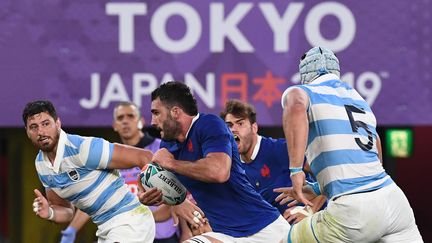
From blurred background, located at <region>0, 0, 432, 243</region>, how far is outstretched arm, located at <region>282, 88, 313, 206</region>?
176 inches

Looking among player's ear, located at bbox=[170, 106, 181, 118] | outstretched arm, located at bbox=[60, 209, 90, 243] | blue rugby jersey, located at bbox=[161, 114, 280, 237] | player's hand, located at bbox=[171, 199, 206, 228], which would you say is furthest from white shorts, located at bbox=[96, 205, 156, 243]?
outstretched arm, located at bbox=[60, 209, 90, 243]

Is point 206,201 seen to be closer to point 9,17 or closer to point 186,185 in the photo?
point 186,185

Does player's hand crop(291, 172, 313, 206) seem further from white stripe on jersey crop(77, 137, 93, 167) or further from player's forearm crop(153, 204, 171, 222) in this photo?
player's forearm crop(153, 204, 171, 222)

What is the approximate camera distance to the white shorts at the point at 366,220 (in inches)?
237

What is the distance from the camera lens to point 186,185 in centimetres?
686

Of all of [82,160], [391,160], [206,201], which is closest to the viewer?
[206,201]

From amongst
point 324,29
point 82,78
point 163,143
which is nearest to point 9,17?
point 82,78

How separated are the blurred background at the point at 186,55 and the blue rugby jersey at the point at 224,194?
3542 mm

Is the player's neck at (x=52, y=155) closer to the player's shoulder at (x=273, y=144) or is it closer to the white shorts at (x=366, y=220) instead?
the player's shoulder at (x=273, y=144)

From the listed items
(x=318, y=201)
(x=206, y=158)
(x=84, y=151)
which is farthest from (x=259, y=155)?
(x=206, y=158)

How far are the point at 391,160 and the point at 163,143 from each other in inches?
216

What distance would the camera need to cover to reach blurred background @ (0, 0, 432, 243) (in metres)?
10.4

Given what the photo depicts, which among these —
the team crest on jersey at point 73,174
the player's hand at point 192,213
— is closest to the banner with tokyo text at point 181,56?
the team crest on jersey at point 73,174

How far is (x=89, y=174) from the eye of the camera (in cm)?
754
